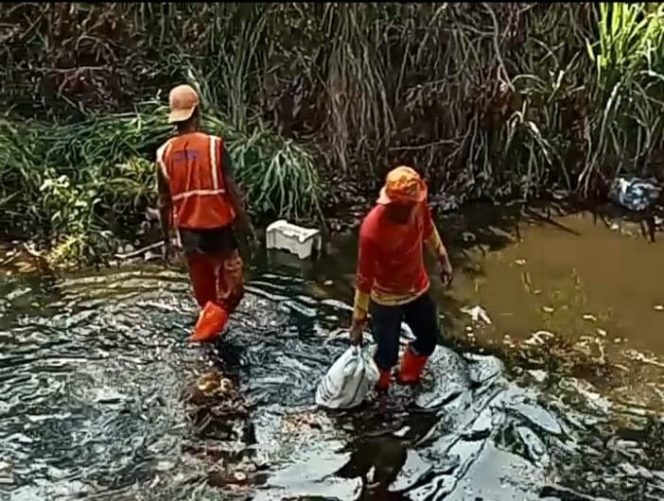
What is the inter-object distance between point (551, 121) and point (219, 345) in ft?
10.9

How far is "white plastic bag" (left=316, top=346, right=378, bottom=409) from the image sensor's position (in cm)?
507

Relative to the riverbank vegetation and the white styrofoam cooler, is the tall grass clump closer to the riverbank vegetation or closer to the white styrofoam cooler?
the riverbank vegetation

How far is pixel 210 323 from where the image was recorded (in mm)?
5727

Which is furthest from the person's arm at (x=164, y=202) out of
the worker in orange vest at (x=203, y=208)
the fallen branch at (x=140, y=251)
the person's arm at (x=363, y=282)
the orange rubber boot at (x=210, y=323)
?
the person's arm at (x=363, y=282)

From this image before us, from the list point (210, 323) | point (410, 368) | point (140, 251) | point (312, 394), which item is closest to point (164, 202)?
point (210, 323)

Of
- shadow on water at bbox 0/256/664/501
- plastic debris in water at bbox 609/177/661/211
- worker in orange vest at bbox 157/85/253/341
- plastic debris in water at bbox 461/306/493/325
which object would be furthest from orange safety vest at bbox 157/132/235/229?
plastic debris in water at bbox 609/177/661/211

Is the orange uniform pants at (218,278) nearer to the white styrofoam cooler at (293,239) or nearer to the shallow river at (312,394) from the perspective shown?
the shallow river at (312,394)

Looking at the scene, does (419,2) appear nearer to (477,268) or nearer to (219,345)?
(477,268)

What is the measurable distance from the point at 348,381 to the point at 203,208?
1.15m

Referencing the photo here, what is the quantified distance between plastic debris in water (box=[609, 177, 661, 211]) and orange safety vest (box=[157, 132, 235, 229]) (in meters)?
3.32

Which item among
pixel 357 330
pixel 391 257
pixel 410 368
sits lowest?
pixel 410 368

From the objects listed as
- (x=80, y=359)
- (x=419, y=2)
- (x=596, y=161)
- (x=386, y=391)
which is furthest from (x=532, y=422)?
(x=419, y=2)

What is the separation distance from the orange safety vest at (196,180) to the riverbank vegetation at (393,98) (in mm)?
1893

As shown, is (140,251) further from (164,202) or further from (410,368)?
(410,368)
